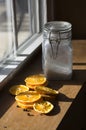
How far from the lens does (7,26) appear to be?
Result: 5.16 feet

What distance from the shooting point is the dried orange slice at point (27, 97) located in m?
1.23

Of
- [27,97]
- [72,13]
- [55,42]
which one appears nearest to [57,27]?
[55,42]

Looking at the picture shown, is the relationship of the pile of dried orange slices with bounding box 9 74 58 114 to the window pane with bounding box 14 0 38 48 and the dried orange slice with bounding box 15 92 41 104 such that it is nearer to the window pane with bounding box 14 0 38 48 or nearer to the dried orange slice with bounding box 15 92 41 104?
the dried orange slice with bounding box 15 92 41 104

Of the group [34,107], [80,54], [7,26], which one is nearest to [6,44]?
[7,26]

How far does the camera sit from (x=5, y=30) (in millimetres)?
1562

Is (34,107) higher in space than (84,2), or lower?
lower

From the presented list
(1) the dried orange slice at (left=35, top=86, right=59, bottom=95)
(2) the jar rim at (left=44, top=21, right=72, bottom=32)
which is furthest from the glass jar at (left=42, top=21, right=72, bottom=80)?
(1) the dried orange slice at (left=35, top=86, right=59, bottom=95)

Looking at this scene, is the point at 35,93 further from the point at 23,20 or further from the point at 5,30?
the point at 23,20

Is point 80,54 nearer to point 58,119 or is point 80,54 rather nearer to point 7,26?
point 7,26

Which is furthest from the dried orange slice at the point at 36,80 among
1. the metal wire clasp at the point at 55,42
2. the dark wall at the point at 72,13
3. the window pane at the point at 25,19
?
the dark wall at the point at 72,13

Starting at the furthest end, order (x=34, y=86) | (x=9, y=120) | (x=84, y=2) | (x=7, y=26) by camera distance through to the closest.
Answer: (x=84, y=2) → (x=7, y=26) → (x=34, y=86) → (x=9, y=120)

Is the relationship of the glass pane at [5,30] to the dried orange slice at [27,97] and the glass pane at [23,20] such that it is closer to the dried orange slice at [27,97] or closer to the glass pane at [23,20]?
the glass pane at [23,20]

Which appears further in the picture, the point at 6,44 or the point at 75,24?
the point at 75,24

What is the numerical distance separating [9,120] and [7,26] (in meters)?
0.54
